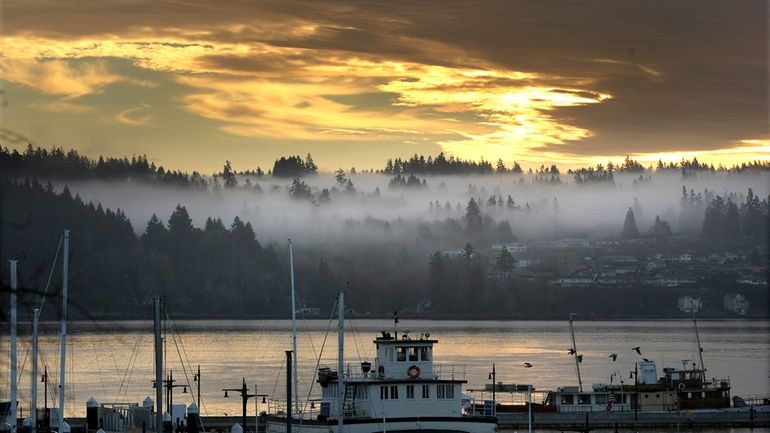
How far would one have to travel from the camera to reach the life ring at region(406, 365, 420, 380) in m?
62.4

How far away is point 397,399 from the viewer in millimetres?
61719

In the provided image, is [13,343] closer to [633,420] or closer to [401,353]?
[401,353]

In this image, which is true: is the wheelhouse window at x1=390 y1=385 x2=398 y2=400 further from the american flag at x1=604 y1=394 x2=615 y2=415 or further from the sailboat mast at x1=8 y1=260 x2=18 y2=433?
the american flag at x1=604 y1=394 x2=615 y2=415

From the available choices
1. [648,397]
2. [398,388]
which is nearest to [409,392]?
[398,388]

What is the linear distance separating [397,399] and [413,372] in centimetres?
145

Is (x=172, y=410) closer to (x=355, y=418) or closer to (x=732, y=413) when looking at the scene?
(x=355, y=418)

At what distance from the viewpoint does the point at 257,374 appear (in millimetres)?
160625

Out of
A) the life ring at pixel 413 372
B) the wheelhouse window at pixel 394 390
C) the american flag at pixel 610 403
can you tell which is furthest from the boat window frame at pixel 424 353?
the american flag at pixel 610 403

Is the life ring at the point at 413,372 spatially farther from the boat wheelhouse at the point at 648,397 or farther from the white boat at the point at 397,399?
the boat wheelhouse at the point at 648,397

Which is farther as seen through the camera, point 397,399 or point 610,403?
point 610,403

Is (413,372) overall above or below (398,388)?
above

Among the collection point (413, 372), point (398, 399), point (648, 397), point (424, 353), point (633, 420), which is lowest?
point (633, 420)

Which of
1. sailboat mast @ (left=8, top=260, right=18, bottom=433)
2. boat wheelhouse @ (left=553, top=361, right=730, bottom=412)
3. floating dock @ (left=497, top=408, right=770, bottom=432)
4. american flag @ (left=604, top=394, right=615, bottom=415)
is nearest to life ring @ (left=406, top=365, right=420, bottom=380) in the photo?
sailboat mast @ (left=8, top=260, right=18, bottom=433)

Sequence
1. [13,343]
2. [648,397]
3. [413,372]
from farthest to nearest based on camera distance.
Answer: [648,397]
[413,372]
[13,343]
